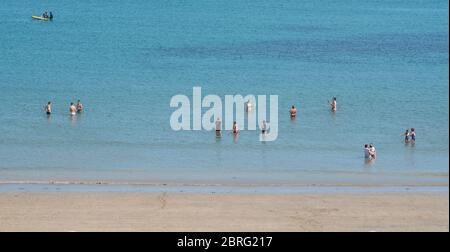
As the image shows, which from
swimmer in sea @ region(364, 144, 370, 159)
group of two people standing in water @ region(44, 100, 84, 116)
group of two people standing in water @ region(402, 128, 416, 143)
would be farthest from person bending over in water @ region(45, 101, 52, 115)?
group of two people standing in water @ region(402, 128, 416, 143)

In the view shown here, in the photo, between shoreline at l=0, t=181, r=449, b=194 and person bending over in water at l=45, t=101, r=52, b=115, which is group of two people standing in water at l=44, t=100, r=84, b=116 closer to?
person bending over in water at l=45, t=101, r=52, b=115

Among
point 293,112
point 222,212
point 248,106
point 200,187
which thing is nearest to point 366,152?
point 200,187

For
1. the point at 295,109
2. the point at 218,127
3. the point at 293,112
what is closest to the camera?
the point at 218,127

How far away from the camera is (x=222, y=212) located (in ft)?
99.5

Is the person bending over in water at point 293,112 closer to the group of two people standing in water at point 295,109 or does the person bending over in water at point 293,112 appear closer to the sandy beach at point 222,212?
the group of two people standing in water at point 295,109

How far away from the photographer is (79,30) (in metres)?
88.1

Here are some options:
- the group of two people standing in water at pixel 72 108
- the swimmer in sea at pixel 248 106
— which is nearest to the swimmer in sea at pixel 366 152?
the swimmer in sea at pixel 248 106

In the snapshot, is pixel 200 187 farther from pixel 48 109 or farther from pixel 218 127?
pixel 48 109

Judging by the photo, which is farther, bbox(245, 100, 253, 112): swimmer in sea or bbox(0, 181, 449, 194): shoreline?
bbox(245, 100, 253, 112): swimmer in sea

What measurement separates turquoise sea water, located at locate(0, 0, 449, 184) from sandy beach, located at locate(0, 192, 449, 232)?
12.9ft

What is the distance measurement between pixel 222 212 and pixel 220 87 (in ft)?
95.7

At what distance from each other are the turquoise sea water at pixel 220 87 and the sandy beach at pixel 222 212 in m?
3.93

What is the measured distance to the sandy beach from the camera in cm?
2867

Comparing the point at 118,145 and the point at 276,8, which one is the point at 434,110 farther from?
the point at 276,8
